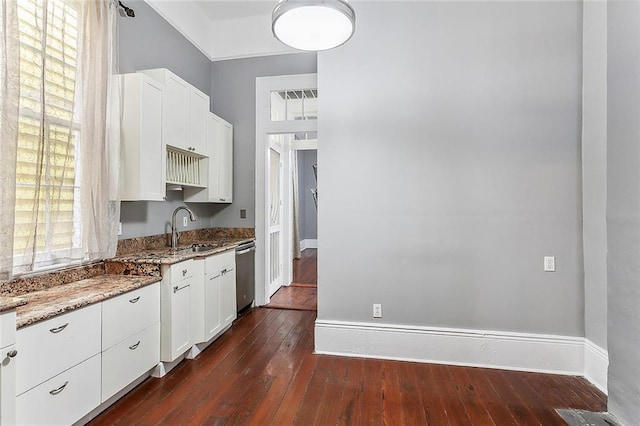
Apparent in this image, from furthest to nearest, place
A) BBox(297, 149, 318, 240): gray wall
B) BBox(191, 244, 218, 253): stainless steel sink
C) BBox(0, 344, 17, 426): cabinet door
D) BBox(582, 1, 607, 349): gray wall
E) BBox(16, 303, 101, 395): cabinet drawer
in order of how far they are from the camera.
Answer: BBox(297, 149, 318, 240): gray wall < BBox(191, 244, 218, 253): stainless steel sink < BBox(582, 1, 607, 349): gray wall < BBox(16, 303, 101, 395): cabinet drawer < BBox(0, 344, 17, 426): cabinet door

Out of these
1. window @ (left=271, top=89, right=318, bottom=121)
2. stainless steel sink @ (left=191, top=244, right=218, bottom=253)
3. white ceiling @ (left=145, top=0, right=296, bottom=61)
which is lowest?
stainless steel sink @ (left=191, top=244, right=218, bottom=253)

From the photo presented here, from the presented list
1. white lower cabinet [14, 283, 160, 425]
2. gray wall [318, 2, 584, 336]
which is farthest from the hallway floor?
white lower cabinet [14, 283, 160, 425]

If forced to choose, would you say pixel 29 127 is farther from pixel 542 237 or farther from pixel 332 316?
pixel 542 237

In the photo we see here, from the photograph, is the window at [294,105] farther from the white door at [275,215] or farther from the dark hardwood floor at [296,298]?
the dark hardwood floor at [296,298]

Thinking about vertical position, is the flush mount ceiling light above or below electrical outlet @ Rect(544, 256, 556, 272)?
above

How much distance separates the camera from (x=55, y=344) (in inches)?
65.4

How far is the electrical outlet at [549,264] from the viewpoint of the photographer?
2.56 m

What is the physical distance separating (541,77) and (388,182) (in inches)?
58.7

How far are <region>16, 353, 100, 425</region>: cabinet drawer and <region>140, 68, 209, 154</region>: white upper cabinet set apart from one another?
74.1 inches

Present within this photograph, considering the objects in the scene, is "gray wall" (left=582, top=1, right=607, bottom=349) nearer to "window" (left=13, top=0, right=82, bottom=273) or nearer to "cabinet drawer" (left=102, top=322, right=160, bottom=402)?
"cabinet drawer" (left=102, top=322, right=160, bottom=402)

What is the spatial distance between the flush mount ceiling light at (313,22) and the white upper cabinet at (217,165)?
7.19ft

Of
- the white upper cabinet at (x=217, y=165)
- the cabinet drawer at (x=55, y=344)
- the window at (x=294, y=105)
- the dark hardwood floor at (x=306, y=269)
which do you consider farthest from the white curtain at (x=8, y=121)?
the dark hardwood floor at (x=306, y=269)

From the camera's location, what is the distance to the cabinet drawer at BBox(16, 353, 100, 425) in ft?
5.05

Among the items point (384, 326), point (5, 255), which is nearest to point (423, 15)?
point (384, 326)
